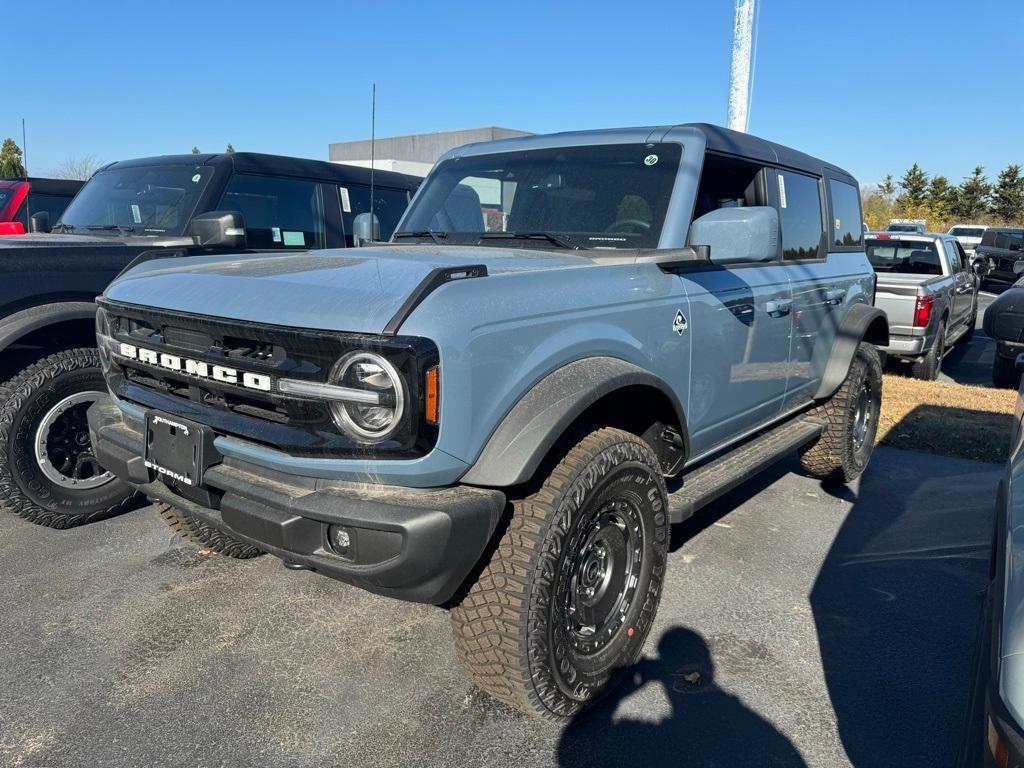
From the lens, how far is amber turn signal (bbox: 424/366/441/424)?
6.74 feet

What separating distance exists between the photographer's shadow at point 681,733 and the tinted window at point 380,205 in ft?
12.9

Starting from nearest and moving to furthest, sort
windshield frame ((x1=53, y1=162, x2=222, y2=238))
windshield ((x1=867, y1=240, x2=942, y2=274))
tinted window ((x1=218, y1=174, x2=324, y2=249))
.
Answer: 1. windshield frame ((x1=53, y1=162, x2=222, y2=238))
2. tinted window ((x1=218, y1=174, x2=324, y2=249))
3. windshield ((x1=867, y1=240, x2=942, y2=274))

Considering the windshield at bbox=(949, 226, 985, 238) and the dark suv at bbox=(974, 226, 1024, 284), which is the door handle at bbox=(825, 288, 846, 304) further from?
the windshield at bbox=(949, 226, 985, 238)

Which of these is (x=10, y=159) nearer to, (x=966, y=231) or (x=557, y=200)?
(x=557, y=200)

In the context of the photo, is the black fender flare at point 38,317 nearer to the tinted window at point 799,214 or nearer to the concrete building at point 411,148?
the tinted window at point 799,214

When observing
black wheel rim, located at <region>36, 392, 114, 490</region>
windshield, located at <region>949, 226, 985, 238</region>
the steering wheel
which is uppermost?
windshield, located at <region>949, 226, 985, 238</region>

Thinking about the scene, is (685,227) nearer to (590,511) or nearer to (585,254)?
(585,254)

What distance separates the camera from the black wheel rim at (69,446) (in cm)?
388

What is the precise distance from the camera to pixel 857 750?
245 centimetres

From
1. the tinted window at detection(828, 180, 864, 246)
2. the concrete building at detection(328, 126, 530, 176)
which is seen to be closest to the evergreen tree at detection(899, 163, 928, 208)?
the concrete building at detection(328, 126, 530, 176)

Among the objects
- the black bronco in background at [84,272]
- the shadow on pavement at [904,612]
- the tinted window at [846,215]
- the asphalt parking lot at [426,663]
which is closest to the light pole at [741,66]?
the tinted window at [846,215]

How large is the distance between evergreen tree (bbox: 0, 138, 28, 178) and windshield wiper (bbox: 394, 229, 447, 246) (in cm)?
1584

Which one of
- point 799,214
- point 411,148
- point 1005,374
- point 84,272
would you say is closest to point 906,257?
point 1005,374

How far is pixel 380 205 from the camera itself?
6129mm
